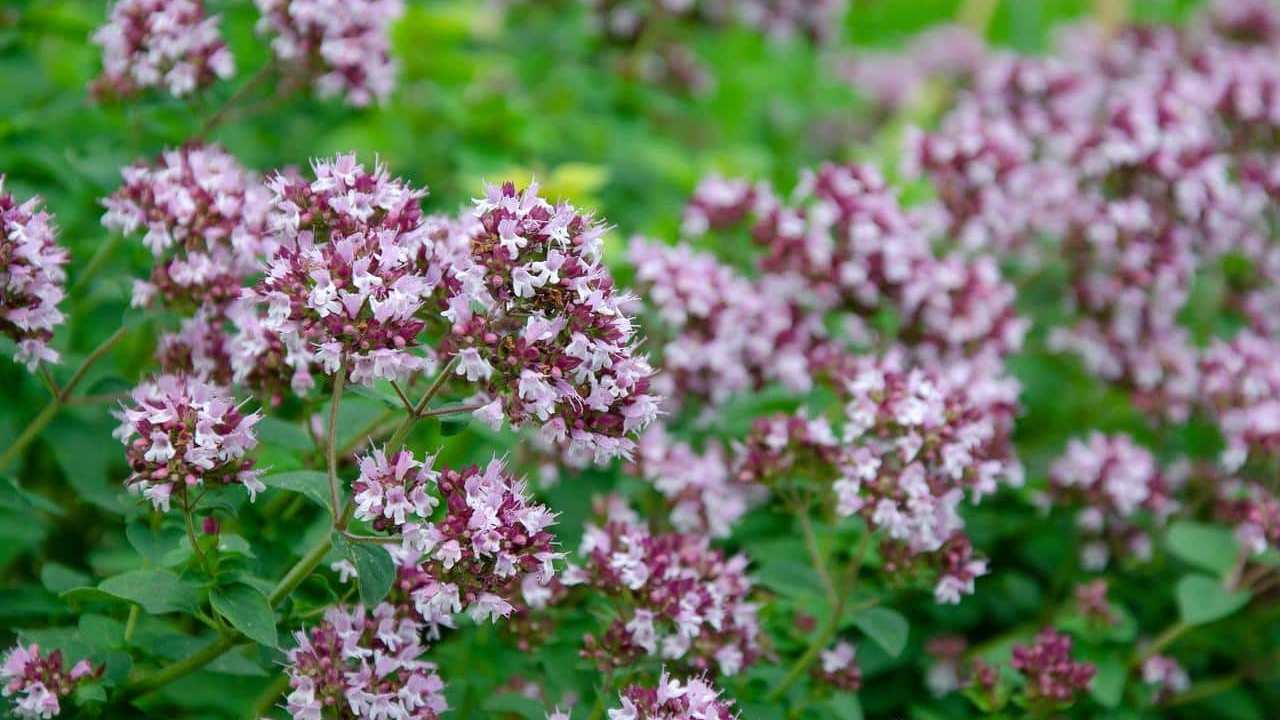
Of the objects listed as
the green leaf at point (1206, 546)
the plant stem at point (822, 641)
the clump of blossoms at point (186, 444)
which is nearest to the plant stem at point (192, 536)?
the clump of blossoms at point (186, 444)

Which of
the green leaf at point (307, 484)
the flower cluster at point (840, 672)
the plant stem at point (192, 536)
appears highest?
the green leaf at point (307, 484)

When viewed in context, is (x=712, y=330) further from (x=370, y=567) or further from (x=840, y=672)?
(x=370, y=567)

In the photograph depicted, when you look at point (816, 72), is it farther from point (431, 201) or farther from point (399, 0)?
point (399, 0)

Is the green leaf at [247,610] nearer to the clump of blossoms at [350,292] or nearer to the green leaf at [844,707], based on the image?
the clump of blossoms at [350,292]

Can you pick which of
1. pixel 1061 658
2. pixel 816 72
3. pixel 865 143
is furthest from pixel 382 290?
pixel 865 143

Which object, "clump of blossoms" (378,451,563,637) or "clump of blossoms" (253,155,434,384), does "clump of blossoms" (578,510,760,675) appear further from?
"clump of blossoms" (253,155,434,384)

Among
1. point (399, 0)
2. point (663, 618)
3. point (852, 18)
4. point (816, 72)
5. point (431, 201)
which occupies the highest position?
point (852, 18)

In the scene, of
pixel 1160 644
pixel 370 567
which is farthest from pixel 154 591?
pixel 1160 644
